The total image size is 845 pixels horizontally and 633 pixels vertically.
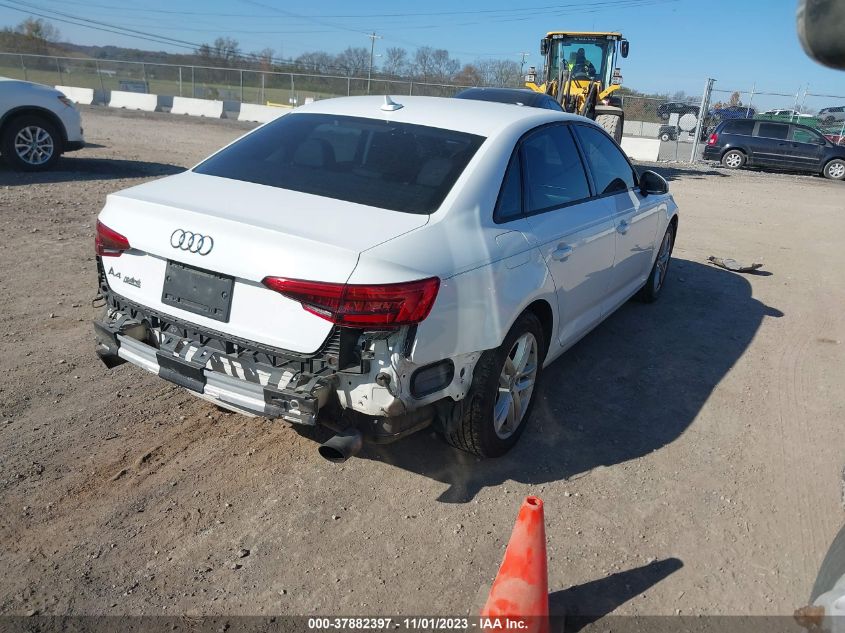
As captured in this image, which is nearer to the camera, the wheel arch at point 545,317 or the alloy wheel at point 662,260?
the wheel arch at point 545,317

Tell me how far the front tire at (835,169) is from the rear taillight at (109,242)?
79.8 feet

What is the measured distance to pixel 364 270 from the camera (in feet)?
8.97

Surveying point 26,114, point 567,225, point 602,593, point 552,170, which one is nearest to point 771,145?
point 26,114

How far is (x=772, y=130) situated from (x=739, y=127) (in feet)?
3.30

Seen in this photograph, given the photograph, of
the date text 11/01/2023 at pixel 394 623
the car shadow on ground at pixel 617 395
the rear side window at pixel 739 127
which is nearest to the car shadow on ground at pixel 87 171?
the car shadow on ground at pixel 617 395

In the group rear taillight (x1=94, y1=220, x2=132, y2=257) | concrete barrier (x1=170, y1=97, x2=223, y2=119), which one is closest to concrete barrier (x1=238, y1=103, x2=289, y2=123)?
concrete barrier (x1=170, y1=97, x2=223, y2=119)

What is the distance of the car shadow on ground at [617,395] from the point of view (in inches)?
145

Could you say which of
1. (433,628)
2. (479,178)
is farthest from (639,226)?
(433,628)

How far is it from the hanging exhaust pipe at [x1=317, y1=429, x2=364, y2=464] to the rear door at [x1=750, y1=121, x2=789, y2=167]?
77.0 feet

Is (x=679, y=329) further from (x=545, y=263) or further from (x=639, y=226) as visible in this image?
(x=545, y=263)

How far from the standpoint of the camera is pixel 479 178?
3.45 meters

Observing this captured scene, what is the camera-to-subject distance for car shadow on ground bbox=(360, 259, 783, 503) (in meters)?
3.70

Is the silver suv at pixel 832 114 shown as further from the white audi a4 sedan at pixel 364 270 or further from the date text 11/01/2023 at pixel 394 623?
the date text 11/01/2023 at pixel 394 623

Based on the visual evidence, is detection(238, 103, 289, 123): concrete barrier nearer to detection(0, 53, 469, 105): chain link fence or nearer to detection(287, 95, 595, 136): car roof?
detection(0, 53, 469, 105): chain link fence
